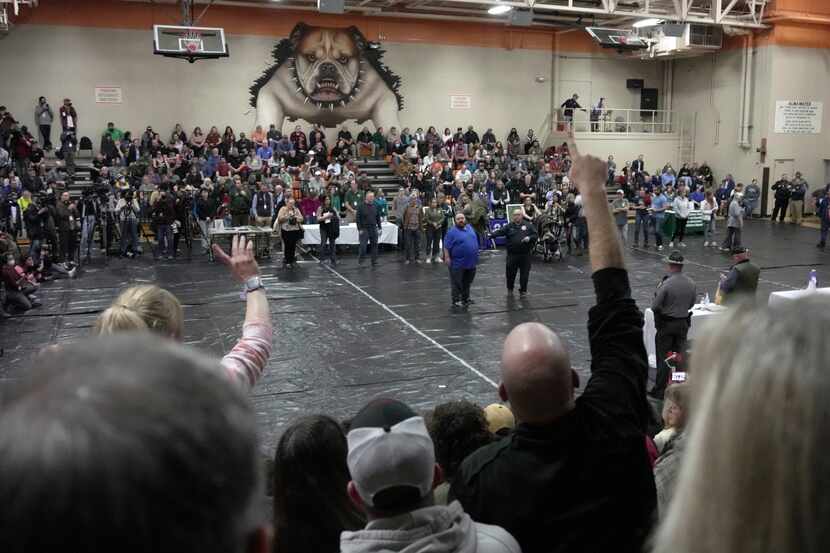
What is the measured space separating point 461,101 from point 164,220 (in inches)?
582

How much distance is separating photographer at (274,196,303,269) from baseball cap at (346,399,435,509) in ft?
47.7

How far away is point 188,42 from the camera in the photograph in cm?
1758

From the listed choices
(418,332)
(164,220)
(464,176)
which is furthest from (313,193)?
(418,332)

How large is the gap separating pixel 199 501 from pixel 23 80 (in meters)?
25.8

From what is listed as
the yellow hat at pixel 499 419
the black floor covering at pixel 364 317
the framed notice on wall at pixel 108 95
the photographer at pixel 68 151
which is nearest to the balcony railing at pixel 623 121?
the black floor covering at pixel 364 317

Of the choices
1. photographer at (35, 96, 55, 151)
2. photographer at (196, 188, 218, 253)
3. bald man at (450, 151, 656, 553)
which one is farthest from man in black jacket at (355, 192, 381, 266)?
bald man at (450, 151, 656, 553)

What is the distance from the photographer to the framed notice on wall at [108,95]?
24.0 meters

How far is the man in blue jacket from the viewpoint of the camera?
11930mm

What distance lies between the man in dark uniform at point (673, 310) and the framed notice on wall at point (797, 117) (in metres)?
21.8

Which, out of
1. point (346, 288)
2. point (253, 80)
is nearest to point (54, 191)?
point (346, 288)

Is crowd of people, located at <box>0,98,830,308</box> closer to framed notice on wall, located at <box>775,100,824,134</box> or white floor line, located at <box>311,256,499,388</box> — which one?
white floor line, located at <box>311,256,499,388</box>

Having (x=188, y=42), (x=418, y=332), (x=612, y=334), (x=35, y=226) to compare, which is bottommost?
(x=418, y=332)

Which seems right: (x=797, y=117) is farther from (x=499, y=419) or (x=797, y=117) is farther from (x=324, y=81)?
(x=499, y=419)

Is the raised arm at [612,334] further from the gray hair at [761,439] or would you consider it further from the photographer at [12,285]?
the photographer at [12,285]
